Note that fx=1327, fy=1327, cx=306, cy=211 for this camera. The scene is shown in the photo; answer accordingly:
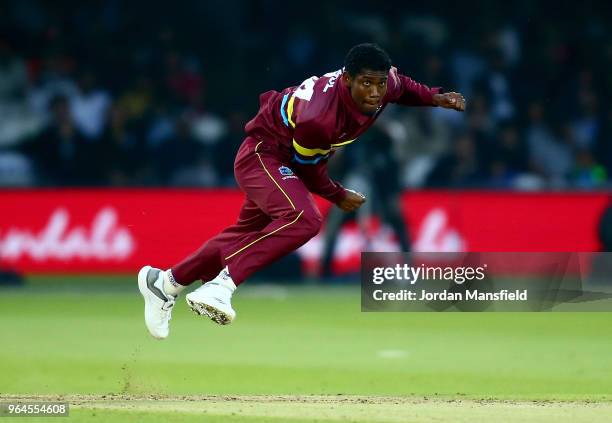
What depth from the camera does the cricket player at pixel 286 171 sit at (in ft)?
26.9

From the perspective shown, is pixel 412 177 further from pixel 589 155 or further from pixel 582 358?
pixel 582 358

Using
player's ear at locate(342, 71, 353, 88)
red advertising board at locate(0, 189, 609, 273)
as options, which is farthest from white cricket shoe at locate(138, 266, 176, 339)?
red advertising board at locate(0, 189, 609, 273)

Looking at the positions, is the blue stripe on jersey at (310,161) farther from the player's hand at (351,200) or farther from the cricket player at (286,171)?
the player's hand at (351,200)

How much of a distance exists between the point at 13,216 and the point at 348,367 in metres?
7.15

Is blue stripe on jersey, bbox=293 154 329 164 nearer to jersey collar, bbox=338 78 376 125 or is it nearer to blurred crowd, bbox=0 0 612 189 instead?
jersey collar, bbox=338 78 376 125

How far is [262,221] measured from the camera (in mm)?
9078

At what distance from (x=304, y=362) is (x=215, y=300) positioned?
257cm

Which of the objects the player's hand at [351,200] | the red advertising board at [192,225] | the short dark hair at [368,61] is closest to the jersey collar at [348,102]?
the short dark hair at [368,61]

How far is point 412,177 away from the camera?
58.8 feet

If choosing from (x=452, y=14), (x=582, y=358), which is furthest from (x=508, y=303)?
(x=452, y=14)

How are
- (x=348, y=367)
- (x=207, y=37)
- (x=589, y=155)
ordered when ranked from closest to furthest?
1. (x=348, y=367)
2. (x=589, y=155)
3. (x=207, y=37)

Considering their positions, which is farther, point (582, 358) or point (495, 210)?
point (495, 210)

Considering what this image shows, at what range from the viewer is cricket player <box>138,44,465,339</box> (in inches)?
322

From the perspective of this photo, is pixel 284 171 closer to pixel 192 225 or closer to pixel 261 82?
pixel 192 225
